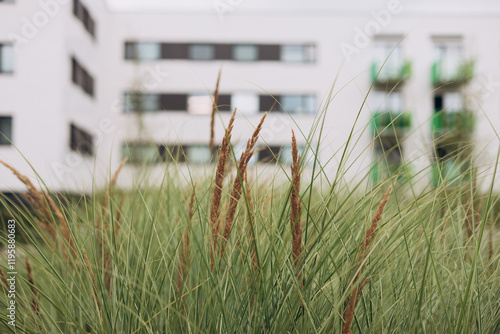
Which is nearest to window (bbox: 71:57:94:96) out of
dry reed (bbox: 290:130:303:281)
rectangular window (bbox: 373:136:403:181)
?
rectangular window (bbox: 373:136:403:181)

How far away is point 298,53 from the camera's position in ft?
83.0

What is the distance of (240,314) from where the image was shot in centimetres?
122

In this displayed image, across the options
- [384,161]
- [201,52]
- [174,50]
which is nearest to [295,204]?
[384,161]

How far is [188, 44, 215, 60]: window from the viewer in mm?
25438

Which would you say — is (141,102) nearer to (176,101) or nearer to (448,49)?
(176,101)

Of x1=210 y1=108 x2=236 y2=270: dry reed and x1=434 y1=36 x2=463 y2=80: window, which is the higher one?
x1=434 y1=36 x2=463 y2=80: window

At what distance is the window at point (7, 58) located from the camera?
1930 cm

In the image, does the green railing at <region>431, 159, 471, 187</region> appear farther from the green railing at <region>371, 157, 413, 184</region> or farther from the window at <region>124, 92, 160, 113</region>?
the window at <region>124, 92, 160, 113</region>

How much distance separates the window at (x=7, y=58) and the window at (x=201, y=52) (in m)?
9.25

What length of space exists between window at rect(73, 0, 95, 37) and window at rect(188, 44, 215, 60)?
5.31 m

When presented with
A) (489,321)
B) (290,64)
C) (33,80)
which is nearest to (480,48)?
(290,64)

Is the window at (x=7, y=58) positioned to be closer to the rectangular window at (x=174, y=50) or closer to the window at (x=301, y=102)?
the rectangular window at (x=174, y=50)

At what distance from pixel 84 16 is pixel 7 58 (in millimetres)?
4275

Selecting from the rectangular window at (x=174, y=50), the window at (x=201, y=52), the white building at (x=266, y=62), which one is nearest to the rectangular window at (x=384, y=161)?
the white building at (x=266, y=62)
